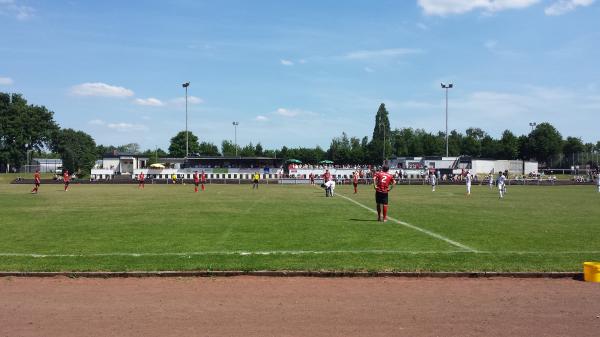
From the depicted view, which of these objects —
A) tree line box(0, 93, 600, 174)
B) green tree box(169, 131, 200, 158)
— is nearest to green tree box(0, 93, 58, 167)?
tree line box(0, 93, 600, 174)

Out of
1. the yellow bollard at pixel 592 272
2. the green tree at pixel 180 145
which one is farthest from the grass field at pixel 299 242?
the green tree at pixel 180 145

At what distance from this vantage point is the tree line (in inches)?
4082

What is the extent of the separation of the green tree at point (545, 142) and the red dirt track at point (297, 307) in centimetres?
10406

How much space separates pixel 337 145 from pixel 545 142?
166 feet

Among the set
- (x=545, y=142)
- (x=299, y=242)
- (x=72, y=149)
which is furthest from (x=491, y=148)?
(x=299, y=242)

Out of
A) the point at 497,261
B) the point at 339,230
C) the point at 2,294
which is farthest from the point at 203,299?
the point at 339,230

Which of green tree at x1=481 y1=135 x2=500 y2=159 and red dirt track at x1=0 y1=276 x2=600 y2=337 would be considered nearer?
red dirt track at x1=0 y1=276 x2=600 y2=337

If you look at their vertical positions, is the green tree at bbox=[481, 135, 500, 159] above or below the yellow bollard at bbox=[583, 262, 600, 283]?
above

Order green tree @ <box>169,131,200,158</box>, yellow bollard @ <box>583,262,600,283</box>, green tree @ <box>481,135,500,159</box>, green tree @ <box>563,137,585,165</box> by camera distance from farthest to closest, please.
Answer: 1. green tree @ <box>169,131,200,158</box>
2. green tree @ <box>481,135,500,159</box>
3. green tree @ <box>563,137,585,165</box>
4. yellow bollard @ <box>583,262,600,283</box>

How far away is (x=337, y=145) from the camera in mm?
132000

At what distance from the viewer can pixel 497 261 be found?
9.70 metres

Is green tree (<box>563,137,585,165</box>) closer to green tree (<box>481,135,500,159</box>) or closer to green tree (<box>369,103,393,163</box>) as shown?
green tree (<box>481,135,500,159</box>)

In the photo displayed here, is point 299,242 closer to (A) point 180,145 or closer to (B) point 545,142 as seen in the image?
(B) point 545,142

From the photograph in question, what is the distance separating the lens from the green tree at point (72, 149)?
383 ft
